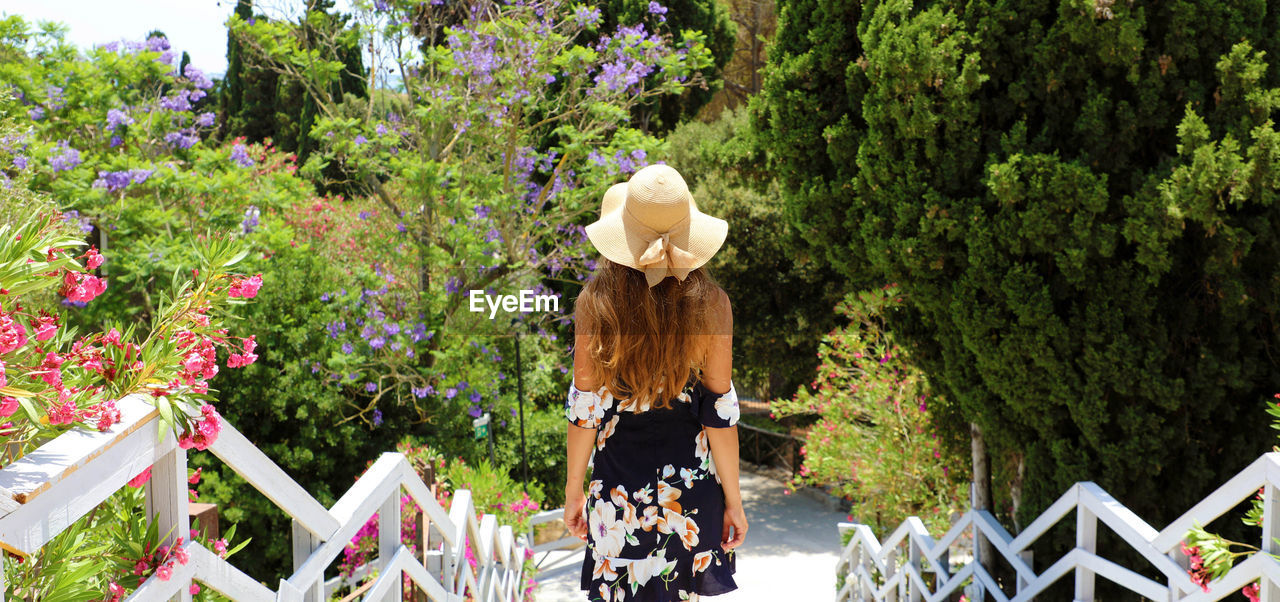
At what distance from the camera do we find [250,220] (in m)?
6.43

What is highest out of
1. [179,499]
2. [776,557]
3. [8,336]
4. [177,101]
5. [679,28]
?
[679,28]

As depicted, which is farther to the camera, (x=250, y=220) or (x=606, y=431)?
(x=250, y=220)

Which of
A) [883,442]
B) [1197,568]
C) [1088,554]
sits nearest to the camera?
[1197,568]

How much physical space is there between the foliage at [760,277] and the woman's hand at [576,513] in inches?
326

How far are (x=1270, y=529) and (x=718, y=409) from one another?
134 cm

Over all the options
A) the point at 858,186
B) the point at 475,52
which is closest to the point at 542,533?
the point at 475,52

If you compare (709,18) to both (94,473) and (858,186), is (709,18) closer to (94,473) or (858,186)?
(858,186)

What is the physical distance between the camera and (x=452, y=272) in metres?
6.92

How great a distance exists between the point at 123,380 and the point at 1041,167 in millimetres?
3434

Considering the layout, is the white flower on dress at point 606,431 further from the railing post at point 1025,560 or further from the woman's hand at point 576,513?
the railing post at point 1025,560

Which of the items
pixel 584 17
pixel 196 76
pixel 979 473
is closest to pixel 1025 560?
pixel 979 473

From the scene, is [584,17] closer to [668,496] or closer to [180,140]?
[180,140]

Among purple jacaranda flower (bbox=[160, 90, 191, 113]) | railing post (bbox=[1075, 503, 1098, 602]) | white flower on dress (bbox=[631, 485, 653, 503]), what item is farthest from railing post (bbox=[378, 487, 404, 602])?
purple jacaranda flower (bbox=[160, 90, 191, 113])

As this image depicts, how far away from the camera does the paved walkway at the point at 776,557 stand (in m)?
7.55
